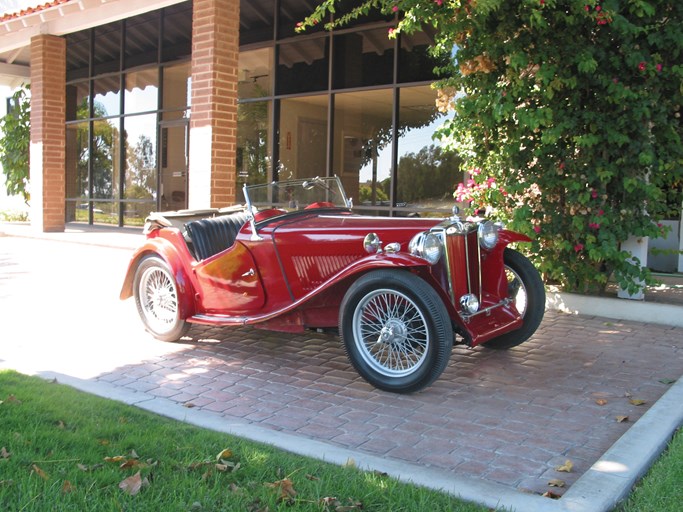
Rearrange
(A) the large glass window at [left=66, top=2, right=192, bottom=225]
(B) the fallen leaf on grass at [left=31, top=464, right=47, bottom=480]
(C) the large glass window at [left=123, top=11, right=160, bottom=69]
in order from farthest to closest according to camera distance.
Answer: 1. (C) the large glass window at [left=123, top=11, right=160, bottom=69]
2. (A) the large glass window at [left=66, top=2, right=192, bottom=225]
3. (B) the fallen leaf on grass at [left=31, top=464, right=47, bottom=480]

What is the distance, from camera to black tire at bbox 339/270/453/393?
396 centimetres

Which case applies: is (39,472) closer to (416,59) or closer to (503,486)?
(503,486)

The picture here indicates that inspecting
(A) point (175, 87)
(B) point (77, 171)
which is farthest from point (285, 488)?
(B) point (77, 171)

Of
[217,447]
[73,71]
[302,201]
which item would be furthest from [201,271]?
[73,71]

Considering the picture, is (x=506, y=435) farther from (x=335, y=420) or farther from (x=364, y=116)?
(x=364, y=116)

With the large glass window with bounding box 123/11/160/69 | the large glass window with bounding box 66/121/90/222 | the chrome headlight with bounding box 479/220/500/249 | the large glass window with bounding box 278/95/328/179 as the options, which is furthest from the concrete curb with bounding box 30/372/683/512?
the large glass window with bounding box 66/121/90/222

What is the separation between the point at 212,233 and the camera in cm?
556

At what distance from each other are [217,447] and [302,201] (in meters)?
2.92

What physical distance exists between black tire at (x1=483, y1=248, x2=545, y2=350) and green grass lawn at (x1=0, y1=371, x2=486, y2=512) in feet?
8.59

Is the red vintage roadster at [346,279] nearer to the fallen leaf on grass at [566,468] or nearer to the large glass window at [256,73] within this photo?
the fallen leaf on grass at [566,468]

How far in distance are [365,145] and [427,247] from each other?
7.26 meters

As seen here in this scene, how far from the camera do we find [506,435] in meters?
3.51

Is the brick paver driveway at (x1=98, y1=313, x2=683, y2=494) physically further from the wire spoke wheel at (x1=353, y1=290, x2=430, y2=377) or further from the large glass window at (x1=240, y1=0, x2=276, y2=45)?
the large glass window at (x1=240, y1=0, x2=276, y2=45)

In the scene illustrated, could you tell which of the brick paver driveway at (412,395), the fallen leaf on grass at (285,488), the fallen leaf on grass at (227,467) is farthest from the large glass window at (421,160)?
the fallen leaf on grass at (285,488)
